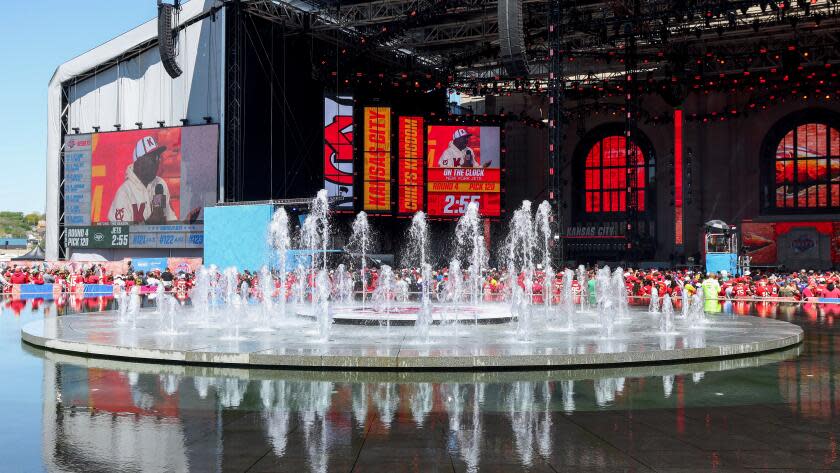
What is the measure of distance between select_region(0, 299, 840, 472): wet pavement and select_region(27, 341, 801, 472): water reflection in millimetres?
25

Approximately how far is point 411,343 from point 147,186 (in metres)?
36.6

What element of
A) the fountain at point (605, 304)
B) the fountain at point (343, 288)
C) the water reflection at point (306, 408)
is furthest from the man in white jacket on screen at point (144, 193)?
the water reflection at point (306, 408)

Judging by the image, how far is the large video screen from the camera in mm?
45375

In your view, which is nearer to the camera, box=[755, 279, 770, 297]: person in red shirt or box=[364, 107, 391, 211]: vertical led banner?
box=[755, 279, 770, 297]: person in red shirt

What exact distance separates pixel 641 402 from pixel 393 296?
23.8 metres

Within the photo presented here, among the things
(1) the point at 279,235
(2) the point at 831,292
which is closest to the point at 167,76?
(1) the point at 279,235

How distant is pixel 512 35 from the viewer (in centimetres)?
2377

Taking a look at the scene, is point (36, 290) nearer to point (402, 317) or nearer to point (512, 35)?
point (402, 317)

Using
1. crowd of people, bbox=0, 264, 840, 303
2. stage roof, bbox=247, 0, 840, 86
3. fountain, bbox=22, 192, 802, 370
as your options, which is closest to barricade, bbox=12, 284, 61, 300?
crowd of people, bbox=0, 264, 840, 303

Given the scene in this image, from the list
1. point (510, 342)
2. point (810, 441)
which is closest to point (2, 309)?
point (510, 342)

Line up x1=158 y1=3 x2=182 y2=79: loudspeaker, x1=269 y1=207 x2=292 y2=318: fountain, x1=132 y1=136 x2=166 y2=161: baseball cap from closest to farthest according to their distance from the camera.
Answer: x1=158 y1=3 x2=182 y2=79: loudspeaker, x1=269 y1=207 x2=292 y2=318: fountain, x1=132 y1=136 x2=166 y2=161: baseball cap

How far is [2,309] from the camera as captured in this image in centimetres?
2730

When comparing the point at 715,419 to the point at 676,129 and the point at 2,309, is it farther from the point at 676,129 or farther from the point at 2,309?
the point at 676,129

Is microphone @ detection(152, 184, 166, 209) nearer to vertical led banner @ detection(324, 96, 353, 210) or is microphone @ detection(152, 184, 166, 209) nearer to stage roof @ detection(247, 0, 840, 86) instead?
vertical led banner @ detection(324, 96, 353, 210)
